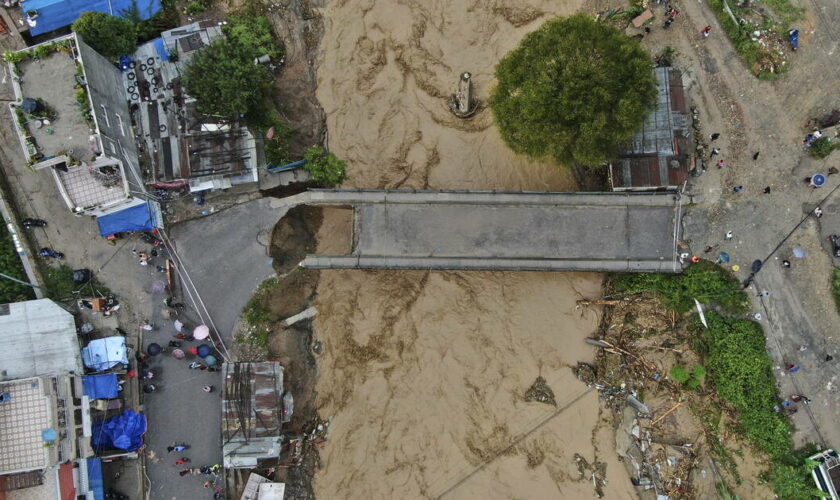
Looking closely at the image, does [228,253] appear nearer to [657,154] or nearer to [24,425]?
[24,425]

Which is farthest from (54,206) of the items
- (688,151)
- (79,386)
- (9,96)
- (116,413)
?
(688,151)

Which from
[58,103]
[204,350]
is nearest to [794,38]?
[204,350]

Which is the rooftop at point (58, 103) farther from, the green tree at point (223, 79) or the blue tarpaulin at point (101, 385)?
the blue tarpaulin at point (101, 385)

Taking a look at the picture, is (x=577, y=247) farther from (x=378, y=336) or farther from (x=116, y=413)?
(x=116, y=413)

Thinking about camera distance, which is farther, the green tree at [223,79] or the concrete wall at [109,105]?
the green tree at [223,79]

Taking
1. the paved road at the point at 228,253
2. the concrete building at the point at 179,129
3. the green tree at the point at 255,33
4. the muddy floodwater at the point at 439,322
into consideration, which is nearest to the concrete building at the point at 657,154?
the muddy floodwater at the point at 439,322

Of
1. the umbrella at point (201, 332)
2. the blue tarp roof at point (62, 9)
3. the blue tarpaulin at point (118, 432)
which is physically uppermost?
the blue tarp roof at point (62, 9)

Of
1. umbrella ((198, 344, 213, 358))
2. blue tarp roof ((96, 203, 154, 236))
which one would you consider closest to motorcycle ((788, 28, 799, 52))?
umbrella ((198, 344, 213, 358))
